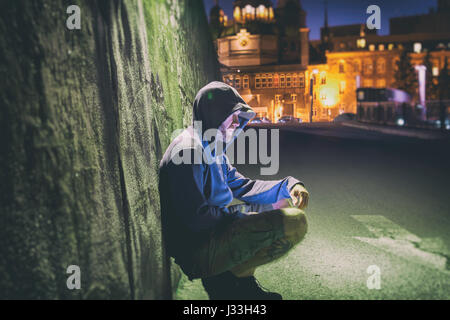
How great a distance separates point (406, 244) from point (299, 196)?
7.04 ft

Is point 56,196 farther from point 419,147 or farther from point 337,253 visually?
point 419,147

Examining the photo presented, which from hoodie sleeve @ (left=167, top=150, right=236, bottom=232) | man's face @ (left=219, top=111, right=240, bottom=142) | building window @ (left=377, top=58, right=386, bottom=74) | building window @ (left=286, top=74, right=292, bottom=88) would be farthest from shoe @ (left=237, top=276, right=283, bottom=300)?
building window @ (left=377, top=58, right=386, bottom=74)

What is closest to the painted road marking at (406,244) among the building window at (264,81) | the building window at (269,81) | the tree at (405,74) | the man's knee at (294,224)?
the man's knee at (294,224)

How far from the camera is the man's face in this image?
2664mm

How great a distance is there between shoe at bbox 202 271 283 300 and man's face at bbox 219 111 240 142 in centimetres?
100

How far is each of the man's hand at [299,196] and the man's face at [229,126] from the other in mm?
632

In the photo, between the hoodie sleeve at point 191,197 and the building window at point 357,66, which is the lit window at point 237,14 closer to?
the building window at point 357,66

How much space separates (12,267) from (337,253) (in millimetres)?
3179

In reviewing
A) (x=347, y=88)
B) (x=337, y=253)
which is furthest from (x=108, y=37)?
(x=347, y=88)

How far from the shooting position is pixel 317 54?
80.5 metres

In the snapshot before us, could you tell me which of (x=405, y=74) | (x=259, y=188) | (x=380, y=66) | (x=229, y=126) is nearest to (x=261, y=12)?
(x=380, y=66)

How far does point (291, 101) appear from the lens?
59.8 meters

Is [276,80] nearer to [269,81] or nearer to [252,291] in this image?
[269,81]

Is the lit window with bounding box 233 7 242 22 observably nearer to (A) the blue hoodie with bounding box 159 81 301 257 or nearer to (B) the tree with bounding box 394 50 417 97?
(B) the tree with bounding box 394 50 417 97
